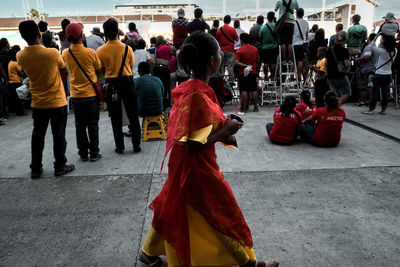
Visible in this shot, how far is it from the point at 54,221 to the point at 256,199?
6.60ft

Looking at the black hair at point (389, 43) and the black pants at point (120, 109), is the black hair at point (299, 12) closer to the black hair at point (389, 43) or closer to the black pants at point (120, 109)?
the black hair at point (389, 43)

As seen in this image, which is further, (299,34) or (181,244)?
(299,34)

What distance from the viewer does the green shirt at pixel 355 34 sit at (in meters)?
9.22

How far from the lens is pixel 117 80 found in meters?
4.70

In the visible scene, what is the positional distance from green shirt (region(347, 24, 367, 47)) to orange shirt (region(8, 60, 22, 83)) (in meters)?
9.54

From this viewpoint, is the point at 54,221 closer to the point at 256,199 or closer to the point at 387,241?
the point at 256,199

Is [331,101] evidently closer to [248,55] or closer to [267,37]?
[248,55]

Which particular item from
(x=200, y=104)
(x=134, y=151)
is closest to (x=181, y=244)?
(x=200, y=104)

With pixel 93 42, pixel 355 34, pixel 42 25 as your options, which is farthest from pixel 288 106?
pixel 42 25

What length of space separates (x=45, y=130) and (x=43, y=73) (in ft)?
2.43

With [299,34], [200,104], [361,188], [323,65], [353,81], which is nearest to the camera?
[200,104]

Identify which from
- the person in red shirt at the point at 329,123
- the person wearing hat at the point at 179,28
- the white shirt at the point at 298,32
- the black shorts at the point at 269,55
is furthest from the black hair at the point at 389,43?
the person wearing hat at the point at 179,28

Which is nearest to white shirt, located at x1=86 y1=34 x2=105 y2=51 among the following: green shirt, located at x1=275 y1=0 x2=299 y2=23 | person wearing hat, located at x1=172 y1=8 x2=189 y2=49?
person wearing hat, located at x1=172 y1=8 x2=189 y2=49

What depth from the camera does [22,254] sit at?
8.00 ft
